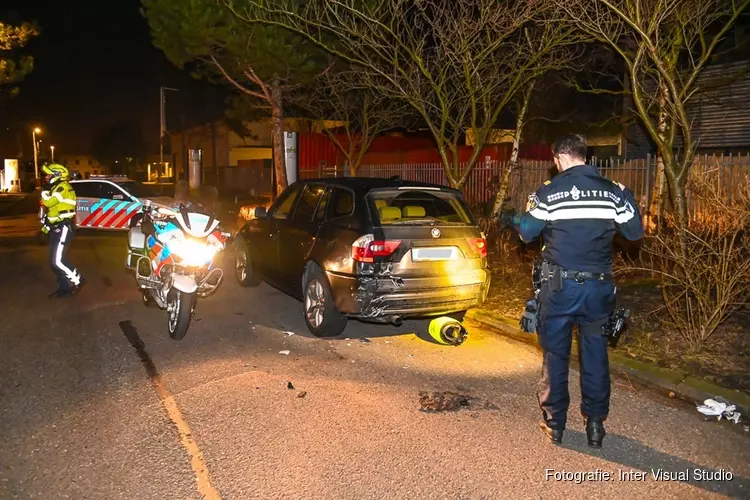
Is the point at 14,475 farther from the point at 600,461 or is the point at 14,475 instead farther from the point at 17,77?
the point at 17,77

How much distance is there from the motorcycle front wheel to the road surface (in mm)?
141

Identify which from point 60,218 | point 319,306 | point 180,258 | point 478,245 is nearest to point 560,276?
point 478,245

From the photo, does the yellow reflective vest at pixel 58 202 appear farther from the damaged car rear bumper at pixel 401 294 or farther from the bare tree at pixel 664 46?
the bare tree at pixel 664 46

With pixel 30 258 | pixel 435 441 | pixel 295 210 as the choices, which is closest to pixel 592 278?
pixel 435 441

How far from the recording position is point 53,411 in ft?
16.5

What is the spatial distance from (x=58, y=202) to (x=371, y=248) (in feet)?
16.9

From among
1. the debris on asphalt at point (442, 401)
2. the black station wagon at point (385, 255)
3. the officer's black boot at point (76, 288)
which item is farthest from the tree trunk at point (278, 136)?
the debris on asphalt at point (442, 401)

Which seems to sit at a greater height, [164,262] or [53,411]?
[164,262]

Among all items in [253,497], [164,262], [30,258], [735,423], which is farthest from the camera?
[30,258]

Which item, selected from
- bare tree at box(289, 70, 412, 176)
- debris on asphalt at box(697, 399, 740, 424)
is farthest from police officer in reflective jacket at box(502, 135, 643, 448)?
bare tree at box(289, 70, 412, 176)

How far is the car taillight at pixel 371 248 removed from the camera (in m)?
6.48

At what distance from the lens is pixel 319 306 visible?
7152 millimetres

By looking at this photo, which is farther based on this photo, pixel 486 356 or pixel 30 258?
pixel 30 258

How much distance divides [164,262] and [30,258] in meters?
7.10
